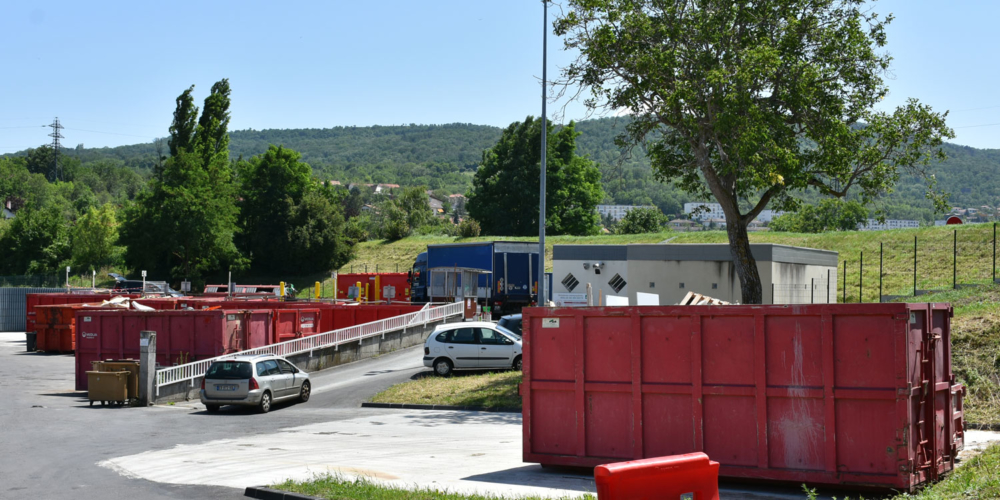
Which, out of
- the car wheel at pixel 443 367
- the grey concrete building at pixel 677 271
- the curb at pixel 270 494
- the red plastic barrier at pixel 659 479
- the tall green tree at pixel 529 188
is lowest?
the car wheel at pixel 443 367

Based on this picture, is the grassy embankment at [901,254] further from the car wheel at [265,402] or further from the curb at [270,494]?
the curb at [270,494]

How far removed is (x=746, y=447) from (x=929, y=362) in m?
2.38

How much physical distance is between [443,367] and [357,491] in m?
14.8

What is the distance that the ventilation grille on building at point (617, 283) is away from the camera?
32031 millimetres

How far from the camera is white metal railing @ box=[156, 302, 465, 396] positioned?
2436cm

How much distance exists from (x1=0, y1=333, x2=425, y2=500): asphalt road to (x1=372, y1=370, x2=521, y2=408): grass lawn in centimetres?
123

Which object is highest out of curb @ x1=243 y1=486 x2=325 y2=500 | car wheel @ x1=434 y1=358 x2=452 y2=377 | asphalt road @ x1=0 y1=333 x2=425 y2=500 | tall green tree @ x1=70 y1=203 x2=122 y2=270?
tall green tree @ x1=70 y1=203 x2=122 y2=270

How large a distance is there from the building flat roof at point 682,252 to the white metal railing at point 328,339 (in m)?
5.89

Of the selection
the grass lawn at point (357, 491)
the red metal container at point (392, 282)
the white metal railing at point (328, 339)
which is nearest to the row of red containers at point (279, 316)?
the white metal railing at point (328, 339)

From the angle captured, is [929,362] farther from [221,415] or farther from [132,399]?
[132,399]

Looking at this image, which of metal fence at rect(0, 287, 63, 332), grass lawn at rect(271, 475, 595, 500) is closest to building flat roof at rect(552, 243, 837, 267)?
grass lawn at rect(271, 475, 595, 500)

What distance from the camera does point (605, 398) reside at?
37.2ft

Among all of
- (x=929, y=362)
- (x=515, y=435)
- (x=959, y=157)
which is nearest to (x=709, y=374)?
(x=929, y=362)

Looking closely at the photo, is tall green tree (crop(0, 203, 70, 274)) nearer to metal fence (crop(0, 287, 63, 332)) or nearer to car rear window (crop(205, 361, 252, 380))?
metal fence (crop(0, 287, 63, 332))
